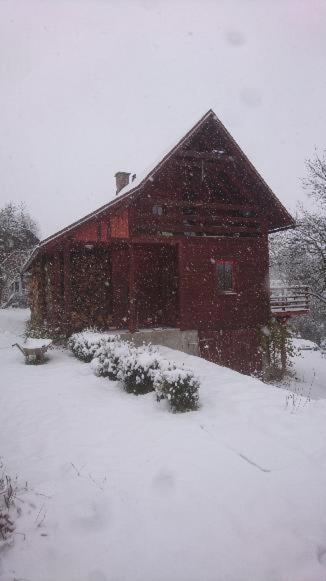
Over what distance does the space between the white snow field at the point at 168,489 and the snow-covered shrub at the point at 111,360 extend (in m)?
1.27

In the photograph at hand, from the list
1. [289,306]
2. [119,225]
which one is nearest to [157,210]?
[119,225]

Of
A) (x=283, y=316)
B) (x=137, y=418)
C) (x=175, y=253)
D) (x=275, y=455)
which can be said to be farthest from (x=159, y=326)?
(x=275, y=455)

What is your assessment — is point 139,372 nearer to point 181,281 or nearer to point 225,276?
point 181,281

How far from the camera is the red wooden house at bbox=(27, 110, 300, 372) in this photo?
12.9 meters

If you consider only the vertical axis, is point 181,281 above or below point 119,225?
below

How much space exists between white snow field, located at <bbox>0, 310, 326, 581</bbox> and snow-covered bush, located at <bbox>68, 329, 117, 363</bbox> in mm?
3131

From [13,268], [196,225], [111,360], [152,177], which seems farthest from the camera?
[13,268]

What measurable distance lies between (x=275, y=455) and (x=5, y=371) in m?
7.65

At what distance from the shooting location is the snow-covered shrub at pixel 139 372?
7.06 m

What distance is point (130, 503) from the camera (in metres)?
3.69

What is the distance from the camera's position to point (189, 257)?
13.6m

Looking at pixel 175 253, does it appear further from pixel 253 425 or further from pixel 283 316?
pixel 253 425

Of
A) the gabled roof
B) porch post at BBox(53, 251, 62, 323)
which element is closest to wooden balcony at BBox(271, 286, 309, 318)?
the gabled roof

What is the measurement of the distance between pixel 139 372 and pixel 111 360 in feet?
4.31
